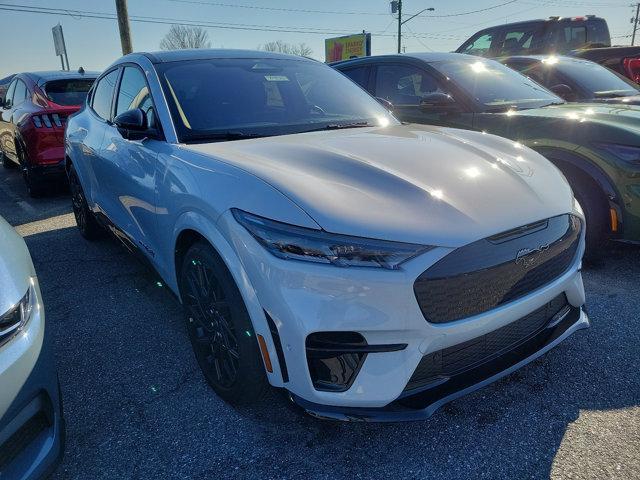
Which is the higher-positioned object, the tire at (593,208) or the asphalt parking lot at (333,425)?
the tire at (593,208)

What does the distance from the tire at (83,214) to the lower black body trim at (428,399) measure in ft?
11.1

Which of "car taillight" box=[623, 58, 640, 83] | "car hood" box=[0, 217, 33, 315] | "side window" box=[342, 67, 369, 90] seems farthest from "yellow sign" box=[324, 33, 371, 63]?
"car hood" box=[0, 217, 33, 315]

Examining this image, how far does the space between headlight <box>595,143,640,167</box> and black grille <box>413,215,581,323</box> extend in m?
1.70

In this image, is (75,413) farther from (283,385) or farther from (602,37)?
(602,37)

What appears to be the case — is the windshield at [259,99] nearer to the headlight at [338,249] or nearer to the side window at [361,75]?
the headlight at [338,249]

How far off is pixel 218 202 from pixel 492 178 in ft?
3.73

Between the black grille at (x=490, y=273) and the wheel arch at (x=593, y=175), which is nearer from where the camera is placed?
the black grille at (x=490, y=273)

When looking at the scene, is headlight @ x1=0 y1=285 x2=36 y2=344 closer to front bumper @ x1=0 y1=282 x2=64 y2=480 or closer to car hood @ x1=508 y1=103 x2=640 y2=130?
front bumper @ x1=0 y1=282 x2=64 y2=480

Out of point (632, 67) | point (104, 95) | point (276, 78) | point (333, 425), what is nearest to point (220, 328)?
point (333, 425)

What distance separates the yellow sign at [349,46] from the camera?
3284 centimetres

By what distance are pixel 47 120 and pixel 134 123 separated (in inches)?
170

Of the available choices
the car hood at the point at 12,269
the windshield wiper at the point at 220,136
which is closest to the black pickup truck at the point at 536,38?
the windshield wiper at the point at 220,136

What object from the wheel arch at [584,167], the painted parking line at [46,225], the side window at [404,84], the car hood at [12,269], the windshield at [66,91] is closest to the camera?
the car hood at [12,269]

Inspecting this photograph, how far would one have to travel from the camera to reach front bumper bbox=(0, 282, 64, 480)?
4.64 ft
